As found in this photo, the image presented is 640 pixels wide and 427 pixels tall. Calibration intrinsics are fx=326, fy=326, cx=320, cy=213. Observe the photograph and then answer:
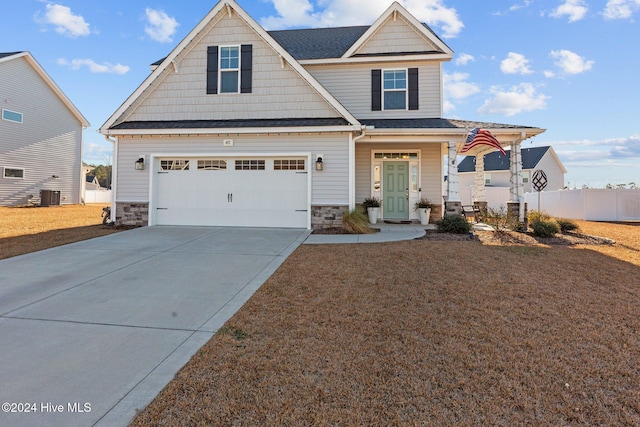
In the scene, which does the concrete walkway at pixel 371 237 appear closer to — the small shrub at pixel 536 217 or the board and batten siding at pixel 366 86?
the small shrub at pixel 536 217

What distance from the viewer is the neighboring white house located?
18.3 m

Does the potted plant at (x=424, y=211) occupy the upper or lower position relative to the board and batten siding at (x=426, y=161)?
lower

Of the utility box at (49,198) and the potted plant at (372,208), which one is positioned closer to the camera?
the potted plant at (372,208)

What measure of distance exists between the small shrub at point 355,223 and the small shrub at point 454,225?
7.16 ft

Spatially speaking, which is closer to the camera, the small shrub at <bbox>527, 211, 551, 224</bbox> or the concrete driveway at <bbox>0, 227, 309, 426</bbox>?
the concrete driveway at <bbox>0, 227, 309, 426</bbox>

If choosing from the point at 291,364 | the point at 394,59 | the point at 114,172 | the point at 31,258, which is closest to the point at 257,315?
the point at 291,364

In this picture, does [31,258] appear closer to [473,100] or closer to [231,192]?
[231,192]

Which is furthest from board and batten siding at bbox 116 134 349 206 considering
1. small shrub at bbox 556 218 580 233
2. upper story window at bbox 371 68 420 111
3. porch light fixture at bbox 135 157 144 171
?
small shrub at bbox 556 218 580 233

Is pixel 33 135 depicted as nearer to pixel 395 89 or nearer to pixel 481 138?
pixel 395 89

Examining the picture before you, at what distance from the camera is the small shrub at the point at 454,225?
958 centimetres

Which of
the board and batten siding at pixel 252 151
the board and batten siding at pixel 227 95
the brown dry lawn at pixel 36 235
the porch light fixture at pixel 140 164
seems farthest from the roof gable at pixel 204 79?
the brown dry lawn at pixel 36 235

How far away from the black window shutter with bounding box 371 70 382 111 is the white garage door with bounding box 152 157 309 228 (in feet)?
14.0

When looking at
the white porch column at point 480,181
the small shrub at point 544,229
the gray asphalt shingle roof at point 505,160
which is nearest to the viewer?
the small shrub at point 544,229

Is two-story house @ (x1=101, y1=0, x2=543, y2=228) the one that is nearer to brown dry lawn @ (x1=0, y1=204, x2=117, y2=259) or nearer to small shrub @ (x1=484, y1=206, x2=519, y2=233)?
small shrub @ (x1=484, y1=206, x2=519, y2=233)
